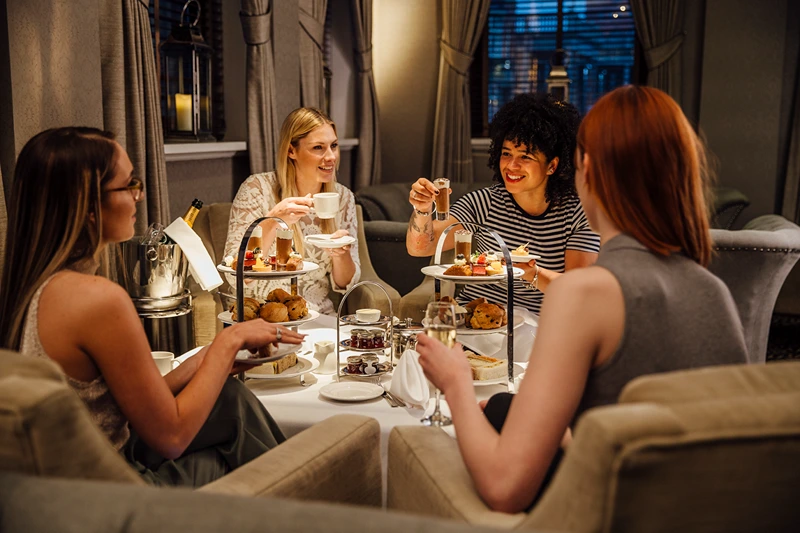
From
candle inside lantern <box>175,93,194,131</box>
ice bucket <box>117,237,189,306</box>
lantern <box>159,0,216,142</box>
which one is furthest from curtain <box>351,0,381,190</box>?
ice bucket <box>117,237,189,306</box>

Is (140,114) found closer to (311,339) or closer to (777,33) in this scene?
(311,339)

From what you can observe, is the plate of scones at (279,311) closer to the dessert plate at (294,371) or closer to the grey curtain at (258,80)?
the dessert plate at (294,371)

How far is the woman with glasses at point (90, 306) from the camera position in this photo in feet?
4.93

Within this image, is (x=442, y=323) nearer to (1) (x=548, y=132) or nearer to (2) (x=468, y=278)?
(2) (x=468, y=278)

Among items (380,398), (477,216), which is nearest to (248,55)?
(477,216)

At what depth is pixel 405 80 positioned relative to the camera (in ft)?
25.7

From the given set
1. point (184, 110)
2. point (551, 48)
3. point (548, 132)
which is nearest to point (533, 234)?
point (548, 132)

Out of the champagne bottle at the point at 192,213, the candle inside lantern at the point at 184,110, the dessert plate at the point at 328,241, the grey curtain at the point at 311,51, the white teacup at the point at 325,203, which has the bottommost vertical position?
the dessert plate at the point at 328,241

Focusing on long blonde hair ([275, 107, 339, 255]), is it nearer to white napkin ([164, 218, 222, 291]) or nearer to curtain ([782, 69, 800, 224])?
white napkin ([164, 218, 222, 291])

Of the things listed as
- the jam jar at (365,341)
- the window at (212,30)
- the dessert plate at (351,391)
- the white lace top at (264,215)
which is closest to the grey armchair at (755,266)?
the white lace top at (264,215)

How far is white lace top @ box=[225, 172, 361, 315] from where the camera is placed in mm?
3158

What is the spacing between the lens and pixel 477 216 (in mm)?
3301

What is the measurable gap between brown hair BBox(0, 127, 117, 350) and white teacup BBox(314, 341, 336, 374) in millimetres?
881

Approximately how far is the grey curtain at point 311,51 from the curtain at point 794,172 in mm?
3969
